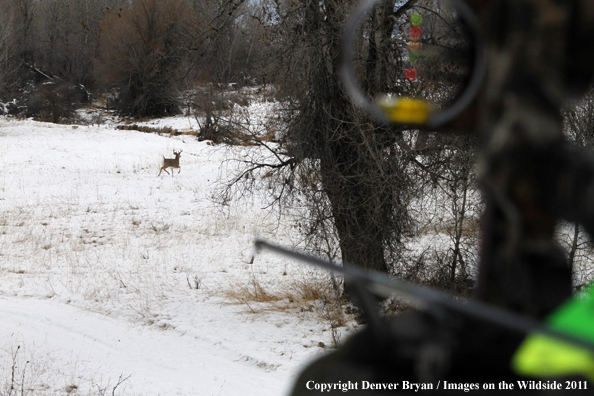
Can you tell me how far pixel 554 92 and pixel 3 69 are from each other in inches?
1553

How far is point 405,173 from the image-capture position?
259 inches

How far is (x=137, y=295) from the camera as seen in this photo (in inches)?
347

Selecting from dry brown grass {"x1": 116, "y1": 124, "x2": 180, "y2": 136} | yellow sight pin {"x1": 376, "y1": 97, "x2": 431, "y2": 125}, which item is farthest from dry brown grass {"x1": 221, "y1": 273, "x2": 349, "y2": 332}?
dry brown grass {"x1": 116, "y1": 124, "x2": 180, "y2": 136}

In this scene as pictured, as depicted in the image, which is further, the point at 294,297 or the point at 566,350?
the point at 294,297

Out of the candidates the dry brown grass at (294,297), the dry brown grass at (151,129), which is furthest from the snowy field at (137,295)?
the dry brown grass at (151,129)

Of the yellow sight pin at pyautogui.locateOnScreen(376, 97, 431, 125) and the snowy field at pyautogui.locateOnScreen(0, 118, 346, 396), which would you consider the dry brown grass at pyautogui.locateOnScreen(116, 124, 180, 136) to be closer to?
the snowy field at pyautogui.locateOnScreen(0, 118, 346, 396)

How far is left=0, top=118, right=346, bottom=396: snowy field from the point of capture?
19.6ft

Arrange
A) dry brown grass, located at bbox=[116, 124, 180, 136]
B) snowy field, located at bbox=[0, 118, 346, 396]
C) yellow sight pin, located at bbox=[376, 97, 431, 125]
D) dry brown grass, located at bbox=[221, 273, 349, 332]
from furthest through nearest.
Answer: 1. dry brown grass, located at bbox=[116, 124, 180, 136]
2. dry brown grass, located at bbox=[221, 273, 349, 332]
3. snowy field, located at bbox=[0, 118, 346, 396]
4. yellow sight pin, located at bbox=[376, 97, 431, 125]

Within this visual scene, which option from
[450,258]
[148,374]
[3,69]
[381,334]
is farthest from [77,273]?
[3,69]

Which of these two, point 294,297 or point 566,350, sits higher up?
point 566,350

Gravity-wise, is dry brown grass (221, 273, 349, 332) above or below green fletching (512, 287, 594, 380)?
below

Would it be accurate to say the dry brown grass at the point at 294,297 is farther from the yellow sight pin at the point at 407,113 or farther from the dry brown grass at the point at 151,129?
the dry brown grass at the point at 151,129

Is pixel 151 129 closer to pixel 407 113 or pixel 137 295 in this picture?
pixel 137 295

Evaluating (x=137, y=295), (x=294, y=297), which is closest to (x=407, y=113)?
(x=294, y=297)
